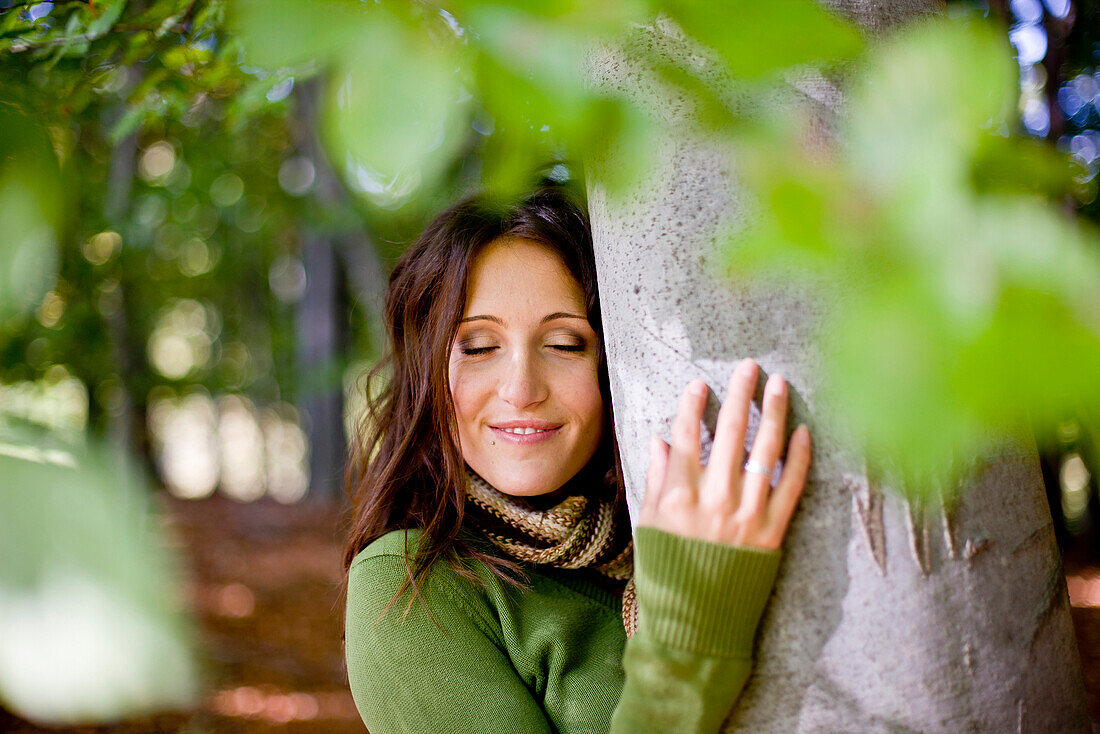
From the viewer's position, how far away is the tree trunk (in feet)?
2.93

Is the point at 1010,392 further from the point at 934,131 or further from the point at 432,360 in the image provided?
the point at 432,360

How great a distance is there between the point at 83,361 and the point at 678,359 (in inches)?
205

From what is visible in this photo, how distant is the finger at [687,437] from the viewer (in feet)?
3.25

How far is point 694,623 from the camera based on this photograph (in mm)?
1006

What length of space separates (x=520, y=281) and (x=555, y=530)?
0.66 metres

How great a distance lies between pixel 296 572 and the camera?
917cm

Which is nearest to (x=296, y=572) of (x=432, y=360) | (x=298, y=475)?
(x=432, y=360)

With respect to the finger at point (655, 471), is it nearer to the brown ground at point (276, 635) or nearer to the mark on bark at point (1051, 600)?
the mark on bark at point (1051, 600)

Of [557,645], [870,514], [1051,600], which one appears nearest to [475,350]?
[557,645]

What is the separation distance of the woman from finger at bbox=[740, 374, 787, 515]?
622mm

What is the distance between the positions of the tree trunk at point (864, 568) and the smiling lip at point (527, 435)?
838 millimetres

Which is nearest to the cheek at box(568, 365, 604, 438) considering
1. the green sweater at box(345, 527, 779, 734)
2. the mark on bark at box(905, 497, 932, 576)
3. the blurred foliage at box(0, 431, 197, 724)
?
the green sweater at box(345, 527, 779, 734)

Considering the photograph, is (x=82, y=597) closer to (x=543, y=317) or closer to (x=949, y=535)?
(x=949, y=535)

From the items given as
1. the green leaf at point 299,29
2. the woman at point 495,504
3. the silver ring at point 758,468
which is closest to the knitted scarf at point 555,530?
the woman at point 495,504
